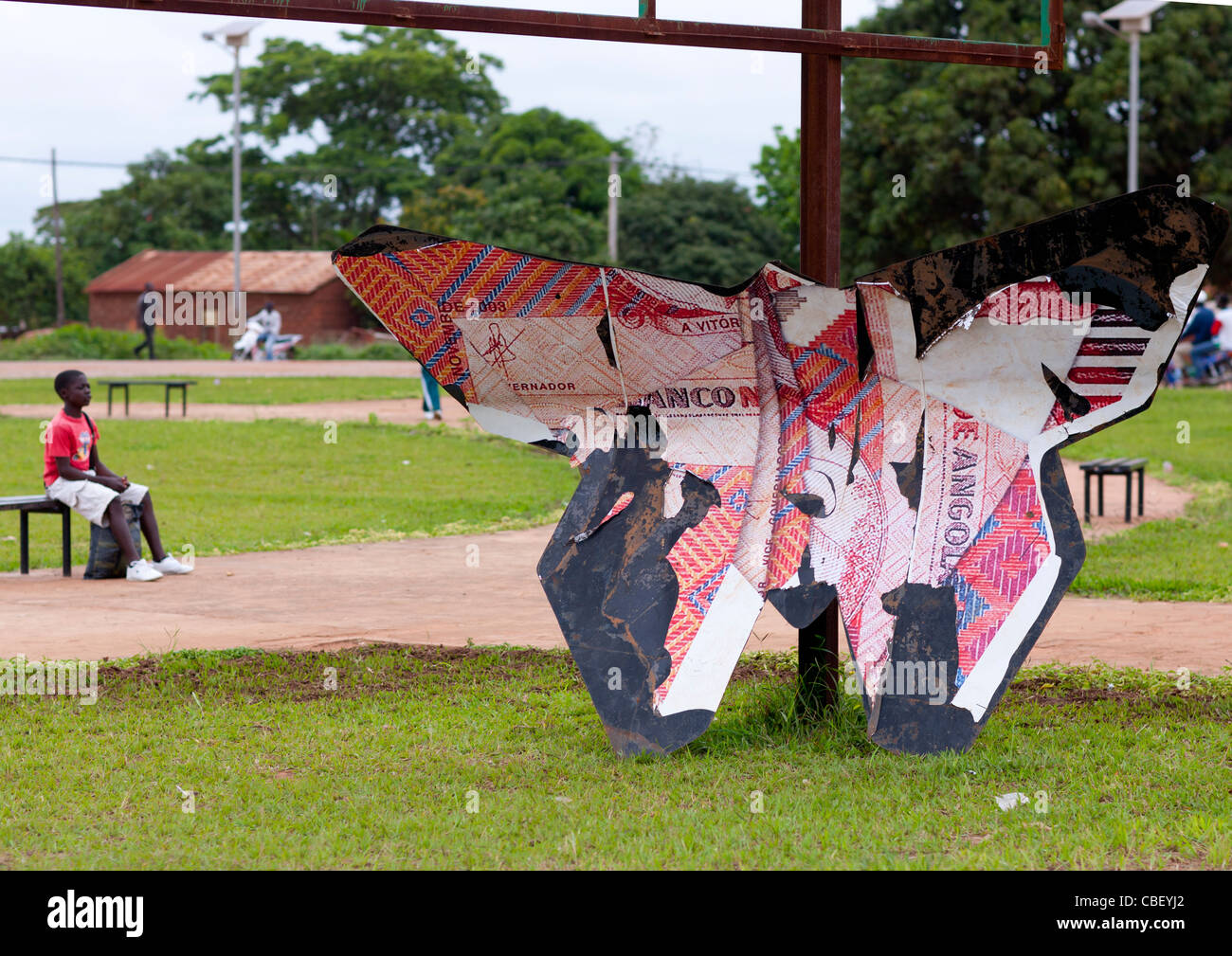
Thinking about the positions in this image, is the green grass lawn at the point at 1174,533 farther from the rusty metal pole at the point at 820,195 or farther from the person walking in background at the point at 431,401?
the person walking in background at the point at 431,401

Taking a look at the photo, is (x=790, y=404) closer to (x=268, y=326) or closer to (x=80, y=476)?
(x=80, y=476)

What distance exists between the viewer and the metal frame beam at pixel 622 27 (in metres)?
5.00

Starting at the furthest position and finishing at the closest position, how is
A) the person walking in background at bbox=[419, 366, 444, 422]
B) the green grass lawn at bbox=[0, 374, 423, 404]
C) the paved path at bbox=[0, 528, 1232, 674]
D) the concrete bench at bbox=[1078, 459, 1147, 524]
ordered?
the green grass lawn at bbox=[0, 374, 423, 404], the person walking in background at bbox=[419, 366, 444, 422], the concrete bench at bbox=[1078, 459, 1147, 524], the paved path at bbox=[0, 528, 1232, 674]

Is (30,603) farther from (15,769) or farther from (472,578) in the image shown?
(15,769)

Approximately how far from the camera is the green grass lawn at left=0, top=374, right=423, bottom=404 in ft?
74.5

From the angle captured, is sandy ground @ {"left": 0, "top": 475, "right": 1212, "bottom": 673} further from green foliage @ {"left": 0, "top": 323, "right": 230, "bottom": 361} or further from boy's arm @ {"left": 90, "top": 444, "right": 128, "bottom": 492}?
green foliage @ {"left": 0, "top": 323, "right": 230, "bottom": 361}

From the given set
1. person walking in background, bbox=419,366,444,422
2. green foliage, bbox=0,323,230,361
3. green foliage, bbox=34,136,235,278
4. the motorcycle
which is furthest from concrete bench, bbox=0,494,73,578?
green foliage, bbox=34,136,235,278

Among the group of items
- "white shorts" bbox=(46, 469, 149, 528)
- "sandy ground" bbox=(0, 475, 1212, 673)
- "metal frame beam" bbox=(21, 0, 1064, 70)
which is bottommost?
"sandy ground" bbox=(0, 475, 1212, 673)

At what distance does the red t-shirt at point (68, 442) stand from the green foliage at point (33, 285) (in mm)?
46860

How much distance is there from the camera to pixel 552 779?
5246 millimetres

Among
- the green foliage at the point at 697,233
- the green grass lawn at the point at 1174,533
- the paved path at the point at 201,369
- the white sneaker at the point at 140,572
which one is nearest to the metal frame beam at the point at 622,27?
the green grass lawn at the point at 1174,533

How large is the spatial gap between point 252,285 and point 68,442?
38988 millimetres

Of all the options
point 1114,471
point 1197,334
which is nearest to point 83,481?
point 1114,471

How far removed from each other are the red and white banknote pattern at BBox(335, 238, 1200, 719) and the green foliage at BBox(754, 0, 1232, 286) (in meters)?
26.2
